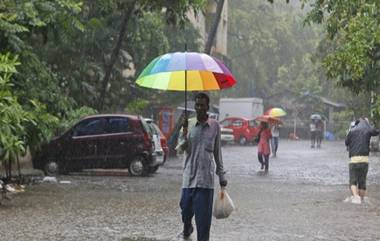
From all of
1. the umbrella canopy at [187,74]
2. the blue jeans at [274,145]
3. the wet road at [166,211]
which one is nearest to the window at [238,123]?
the blue jeans at [274,145]

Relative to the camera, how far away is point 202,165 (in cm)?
820

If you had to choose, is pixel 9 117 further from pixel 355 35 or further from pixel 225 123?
pixel 225 123

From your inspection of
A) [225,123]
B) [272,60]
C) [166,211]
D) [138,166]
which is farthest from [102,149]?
[272,60]

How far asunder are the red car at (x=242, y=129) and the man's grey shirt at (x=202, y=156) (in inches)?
1450

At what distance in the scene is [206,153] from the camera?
26.9ft

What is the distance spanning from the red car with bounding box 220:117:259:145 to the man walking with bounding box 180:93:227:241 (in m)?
36.8

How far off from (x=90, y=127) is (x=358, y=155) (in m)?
8.81

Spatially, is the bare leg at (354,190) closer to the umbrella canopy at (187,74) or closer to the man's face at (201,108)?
the umbrella canopy at (187,74)

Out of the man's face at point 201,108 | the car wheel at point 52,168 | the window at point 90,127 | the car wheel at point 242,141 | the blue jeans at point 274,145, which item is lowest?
the car wheel at point 242,141

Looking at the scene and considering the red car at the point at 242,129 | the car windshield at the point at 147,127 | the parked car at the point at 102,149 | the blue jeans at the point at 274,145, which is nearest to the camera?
the parked car at the point at 102,149

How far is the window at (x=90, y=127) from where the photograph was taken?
2075cm

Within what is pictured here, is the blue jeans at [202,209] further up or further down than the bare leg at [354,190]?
further up

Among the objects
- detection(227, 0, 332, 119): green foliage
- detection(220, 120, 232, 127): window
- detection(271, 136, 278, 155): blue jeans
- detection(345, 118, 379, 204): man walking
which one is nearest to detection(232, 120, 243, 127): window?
detection(220, 120, 232, 127): window

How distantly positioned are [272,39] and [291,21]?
417 inches
